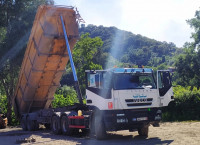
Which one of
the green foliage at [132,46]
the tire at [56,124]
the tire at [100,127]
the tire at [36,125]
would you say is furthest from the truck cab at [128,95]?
the green foliage at [132,46]

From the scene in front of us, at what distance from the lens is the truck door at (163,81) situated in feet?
36.9

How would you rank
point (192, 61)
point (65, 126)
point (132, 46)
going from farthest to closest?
point (132, 46) < point (192, 61) < point (65, 126)

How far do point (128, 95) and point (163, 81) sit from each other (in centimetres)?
154

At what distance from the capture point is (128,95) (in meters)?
10.7

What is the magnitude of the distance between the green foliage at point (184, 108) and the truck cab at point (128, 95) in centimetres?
778

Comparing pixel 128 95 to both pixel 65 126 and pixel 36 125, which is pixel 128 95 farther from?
pixel 36 125

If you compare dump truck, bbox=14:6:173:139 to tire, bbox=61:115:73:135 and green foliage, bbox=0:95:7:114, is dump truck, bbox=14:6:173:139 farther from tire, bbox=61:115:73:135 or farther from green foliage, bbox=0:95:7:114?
green foliage, bbox=0:95:7:114

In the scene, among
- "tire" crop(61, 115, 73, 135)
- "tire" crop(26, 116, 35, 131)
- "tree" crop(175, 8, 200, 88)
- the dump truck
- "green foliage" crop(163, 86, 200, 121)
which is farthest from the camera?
"tree" crop(175, 8, 200, 88)

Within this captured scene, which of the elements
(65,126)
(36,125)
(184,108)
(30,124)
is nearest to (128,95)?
(65,126)

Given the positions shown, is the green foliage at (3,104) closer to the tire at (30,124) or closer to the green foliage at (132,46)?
the tire at (30,124)

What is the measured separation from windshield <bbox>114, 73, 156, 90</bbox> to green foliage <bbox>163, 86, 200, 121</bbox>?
327 inches

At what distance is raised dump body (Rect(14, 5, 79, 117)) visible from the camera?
13891mm

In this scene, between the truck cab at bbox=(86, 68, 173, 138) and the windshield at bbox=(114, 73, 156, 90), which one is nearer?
the truck cab at bbox=(86, 68, 173, 138)

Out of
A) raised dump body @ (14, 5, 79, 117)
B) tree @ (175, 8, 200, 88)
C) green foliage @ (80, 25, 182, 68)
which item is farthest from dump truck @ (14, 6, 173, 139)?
green foliage @ (80, 25, 182, 68)
